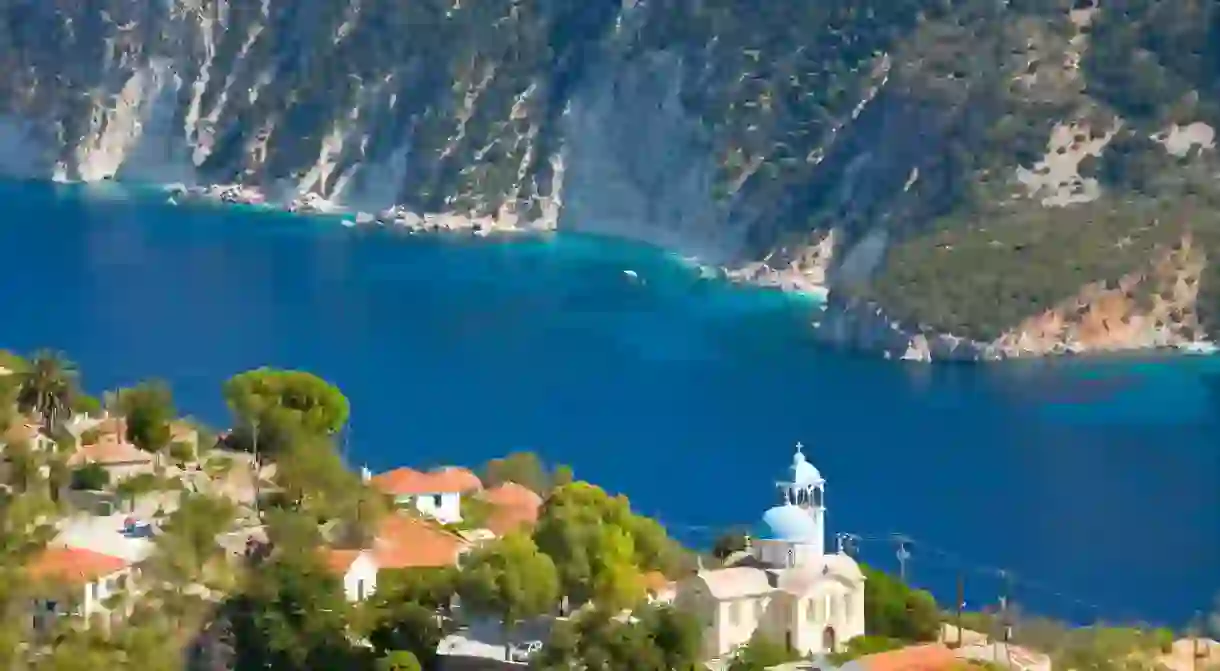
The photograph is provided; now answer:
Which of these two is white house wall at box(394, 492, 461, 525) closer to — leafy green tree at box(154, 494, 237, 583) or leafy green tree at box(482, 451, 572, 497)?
leafy green tree at box(482, 451, 572, 497)

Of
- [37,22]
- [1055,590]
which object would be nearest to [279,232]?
[37,22]

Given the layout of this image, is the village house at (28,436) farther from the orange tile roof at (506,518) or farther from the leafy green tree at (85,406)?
the orange tile roof at (506,518)

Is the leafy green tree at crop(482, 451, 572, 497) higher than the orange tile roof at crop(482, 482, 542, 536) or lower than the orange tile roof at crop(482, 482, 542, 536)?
higher

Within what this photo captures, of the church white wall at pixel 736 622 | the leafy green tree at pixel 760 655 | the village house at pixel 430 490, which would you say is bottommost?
the leafy green tree at pixel 760 655

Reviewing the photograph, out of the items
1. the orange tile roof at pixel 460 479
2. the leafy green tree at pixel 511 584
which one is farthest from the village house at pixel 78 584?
the orange tile roof at pixel 460 479

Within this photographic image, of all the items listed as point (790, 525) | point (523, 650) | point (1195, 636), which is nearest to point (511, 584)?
point (523, 650)

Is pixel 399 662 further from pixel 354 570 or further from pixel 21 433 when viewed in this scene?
pixel 21 433

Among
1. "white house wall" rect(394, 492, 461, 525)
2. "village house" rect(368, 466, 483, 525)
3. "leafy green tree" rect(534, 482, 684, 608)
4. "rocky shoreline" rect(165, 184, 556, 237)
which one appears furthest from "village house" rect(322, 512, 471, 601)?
"rocky shoreline" rect(165, 184, 556, 237)
